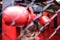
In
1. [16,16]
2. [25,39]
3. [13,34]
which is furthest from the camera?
[25,39]

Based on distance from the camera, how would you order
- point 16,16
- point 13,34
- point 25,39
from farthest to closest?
point 25,39, point 13,34, point 16,16

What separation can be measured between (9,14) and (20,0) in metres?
0.17

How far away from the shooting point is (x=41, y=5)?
714 millimetres

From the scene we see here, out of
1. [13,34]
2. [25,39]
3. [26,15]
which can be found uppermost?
[26,15]

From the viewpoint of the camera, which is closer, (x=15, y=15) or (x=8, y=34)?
(x=15, y=15)

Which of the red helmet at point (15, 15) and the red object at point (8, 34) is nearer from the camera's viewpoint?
the red helmet at point (15, 15)

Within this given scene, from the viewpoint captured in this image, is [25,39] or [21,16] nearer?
[21,16]

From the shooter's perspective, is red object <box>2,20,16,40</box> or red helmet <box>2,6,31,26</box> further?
red object <box>2,20,16,40</box>

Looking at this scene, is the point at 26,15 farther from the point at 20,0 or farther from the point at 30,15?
the point at 20,0

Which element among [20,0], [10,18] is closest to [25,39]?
[20,0]

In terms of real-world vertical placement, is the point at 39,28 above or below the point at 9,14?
below

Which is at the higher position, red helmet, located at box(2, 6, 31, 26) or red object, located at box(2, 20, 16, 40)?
red helmet, located at box(2, 6, 31, 26)

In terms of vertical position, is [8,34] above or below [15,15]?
below

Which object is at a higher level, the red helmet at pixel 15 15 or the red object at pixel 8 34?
the red helmet at pixel 15 15
